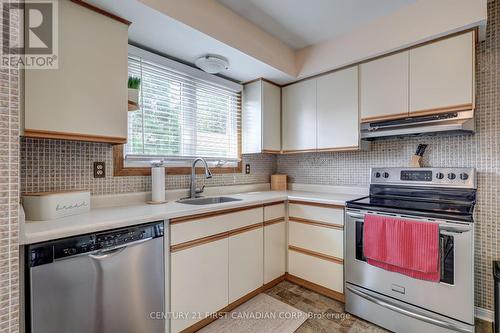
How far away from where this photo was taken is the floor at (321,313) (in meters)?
1.73

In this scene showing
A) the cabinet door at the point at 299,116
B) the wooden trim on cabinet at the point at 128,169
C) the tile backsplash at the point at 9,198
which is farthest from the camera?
the cabinet door at the point at 299,116

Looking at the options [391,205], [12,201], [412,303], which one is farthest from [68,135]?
[412,303]

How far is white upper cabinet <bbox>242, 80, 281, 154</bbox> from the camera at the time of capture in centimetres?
266

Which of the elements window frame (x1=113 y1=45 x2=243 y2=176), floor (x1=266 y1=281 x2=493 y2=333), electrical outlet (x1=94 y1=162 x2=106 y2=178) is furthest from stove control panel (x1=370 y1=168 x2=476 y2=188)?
electrical outlet (x1=94 y1=162 x2=106 y2=178)

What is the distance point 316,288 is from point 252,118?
6.28 feet

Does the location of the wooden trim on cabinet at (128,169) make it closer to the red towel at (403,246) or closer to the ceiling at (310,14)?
the ceiling at (310,14)

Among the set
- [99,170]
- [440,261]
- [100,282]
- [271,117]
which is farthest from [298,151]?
[100,282]

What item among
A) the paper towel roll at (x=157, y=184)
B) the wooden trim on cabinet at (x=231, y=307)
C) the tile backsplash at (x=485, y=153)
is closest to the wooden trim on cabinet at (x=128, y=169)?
the paper towel roll at (x=157, y=184)

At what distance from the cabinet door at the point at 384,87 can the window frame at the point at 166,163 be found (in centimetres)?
137

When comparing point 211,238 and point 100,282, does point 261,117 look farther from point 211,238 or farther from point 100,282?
point 100,282

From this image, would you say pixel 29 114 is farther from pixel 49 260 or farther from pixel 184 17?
pixel 184 17

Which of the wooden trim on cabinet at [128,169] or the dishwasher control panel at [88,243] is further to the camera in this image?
the wooden trim on cabinet at [128,169]

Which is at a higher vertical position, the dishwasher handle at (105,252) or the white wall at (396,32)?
the white wall at (396,32)

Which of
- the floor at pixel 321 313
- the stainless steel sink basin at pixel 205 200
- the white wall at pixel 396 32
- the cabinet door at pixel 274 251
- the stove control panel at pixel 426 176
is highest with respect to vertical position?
the white wall at pixel 396 32
